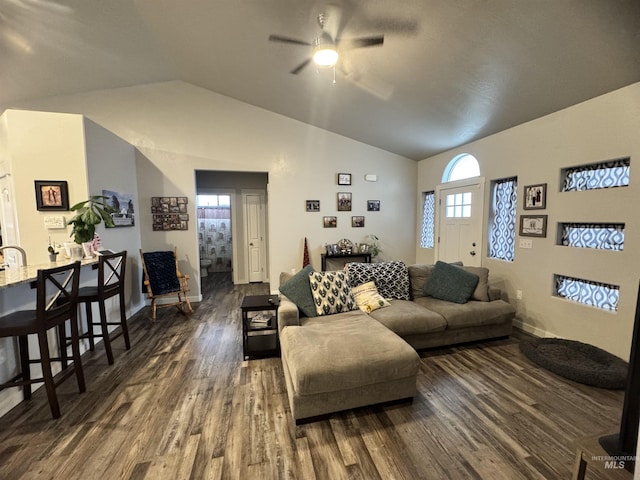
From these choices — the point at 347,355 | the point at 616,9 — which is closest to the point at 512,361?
the point at 347,355

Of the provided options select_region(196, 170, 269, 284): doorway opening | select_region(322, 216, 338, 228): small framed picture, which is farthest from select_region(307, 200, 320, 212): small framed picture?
select_region(196, 170, 269, 284): doorway opening

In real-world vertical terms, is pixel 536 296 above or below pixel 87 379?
above

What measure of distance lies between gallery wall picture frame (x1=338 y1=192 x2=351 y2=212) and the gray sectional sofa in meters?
2.11

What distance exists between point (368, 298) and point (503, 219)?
2.36 m

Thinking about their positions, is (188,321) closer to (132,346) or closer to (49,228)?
(132,346)

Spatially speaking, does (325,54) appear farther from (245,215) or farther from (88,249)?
(245,215)

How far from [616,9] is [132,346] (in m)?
5.06

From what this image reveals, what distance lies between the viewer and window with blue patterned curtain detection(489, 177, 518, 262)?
3.51m

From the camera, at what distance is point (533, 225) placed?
3.18m

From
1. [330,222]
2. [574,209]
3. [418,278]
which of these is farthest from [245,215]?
[574,209]

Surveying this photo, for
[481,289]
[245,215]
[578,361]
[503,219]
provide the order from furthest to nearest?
[245,215], [503,219], [481,289], [578,361]

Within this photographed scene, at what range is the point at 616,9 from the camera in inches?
68.2

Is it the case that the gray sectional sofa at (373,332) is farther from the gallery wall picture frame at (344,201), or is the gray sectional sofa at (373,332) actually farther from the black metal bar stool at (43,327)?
the gallery wall picture frame at (344,201)

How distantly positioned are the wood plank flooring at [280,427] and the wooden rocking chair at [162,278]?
1.36 meters
